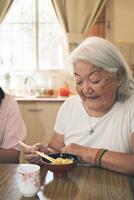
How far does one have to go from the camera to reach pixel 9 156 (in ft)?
6.16

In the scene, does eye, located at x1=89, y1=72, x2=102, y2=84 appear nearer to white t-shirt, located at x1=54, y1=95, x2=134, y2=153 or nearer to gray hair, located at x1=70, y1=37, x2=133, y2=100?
gray hair, located at x1=70, y1=37, x2=133, y2=100

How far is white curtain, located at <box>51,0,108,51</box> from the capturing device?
418 centimetres

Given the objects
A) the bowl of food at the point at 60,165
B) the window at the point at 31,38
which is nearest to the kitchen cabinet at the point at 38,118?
the window at the point at 31,38

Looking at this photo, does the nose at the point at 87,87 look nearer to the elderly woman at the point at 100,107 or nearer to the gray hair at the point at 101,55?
the elderly woman at the point at 100,107

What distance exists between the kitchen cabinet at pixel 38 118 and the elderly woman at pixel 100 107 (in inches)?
78.4

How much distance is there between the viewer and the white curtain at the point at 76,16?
4184 millimetres

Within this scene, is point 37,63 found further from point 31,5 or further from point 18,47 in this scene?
point 31,5

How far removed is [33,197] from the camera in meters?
1.27

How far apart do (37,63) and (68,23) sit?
2.14 feet

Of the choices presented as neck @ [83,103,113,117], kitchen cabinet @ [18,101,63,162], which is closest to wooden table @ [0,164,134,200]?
neck @ [83,103,113,117]

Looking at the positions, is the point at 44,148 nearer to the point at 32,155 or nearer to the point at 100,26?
the point at 32,155

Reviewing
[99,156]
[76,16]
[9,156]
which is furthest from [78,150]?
[76,16]

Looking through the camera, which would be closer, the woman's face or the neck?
the woman's face

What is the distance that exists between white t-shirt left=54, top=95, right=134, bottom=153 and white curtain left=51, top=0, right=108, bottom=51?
2398 millimetres
